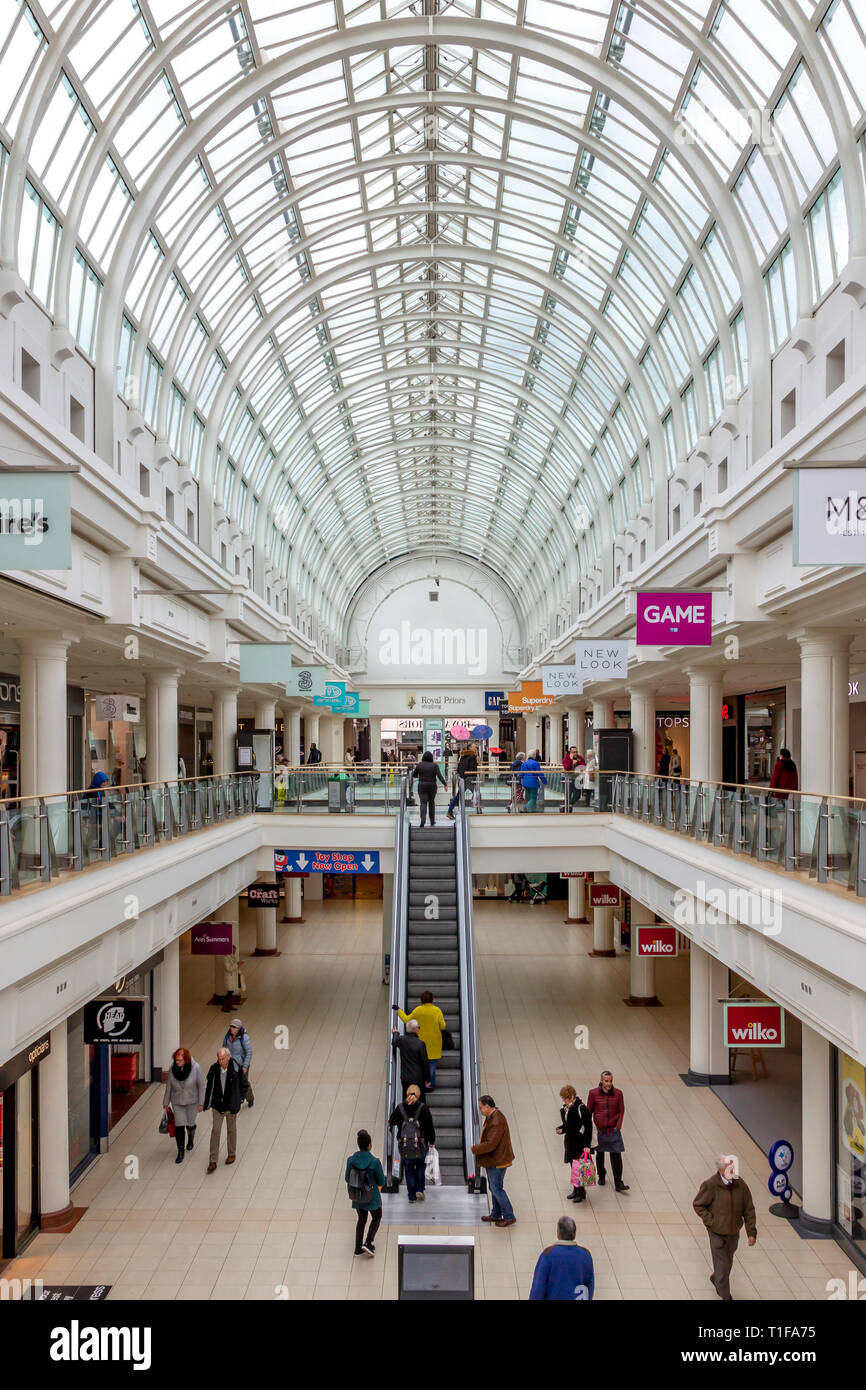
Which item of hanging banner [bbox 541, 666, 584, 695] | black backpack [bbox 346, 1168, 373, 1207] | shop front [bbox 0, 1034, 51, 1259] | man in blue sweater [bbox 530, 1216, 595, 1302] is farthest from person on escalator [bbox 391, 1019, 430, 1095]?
hanging banner [bbox 541, 666, 584, 695]

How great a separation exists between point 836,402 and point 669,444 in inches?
540

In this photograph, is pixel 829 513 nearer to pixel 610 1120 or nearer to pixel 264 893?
pixel 610 1120

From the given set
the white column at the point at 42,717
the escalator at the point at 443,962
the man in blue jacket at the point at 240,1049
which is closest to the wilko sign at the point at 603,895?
the escalator at the point at 443,962

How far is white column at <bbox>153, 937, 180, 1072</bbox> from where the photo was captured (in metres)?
18.3

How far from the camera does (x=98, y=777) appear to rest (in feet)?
54.4

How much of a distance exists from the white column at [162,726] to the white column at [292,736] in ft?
72.4

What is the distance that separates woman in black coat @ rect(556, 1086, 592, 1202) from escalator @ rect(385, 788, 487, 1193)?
1.22 metres

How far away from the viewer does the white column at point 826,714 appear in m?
13.6

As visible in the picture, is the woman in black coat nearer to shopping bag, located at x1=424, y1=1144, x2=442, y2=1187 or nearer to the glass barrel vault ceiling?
shopping bag, located at x1=424, y1=1144, x2=442, y2=1187

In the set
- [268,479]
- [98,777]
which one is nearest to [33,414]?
[98,777]

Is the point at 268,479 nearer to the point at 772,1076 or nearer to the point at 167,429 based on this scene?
the point at 167,429

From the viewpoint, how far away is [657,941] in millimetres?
19000

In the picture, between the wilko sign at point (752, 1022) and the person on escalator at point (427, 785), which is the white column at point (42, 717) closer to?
the wilko sign at point (752, 1022)

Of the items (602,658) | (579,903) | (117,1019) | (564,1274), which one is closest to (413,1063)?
(117,1019)
